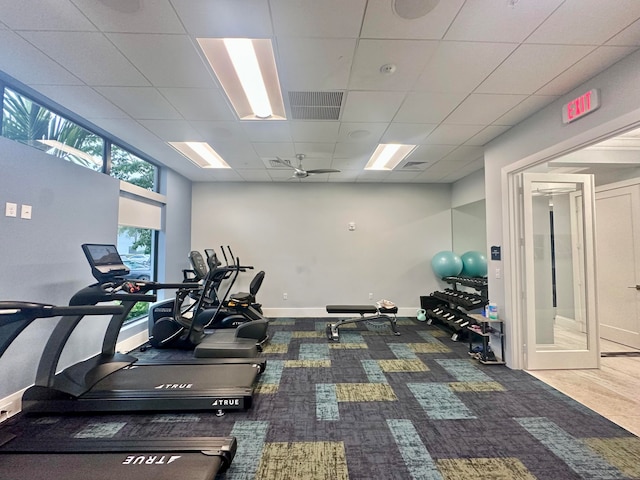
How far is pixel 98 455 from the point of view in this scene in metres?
1.86

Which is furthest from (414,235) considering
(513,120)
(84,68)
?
(84,68)

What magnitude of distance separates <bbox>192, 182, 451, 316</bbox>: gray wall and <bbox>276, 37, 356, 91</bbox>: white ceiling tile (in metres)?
3.97

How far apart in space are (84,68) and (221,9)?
1.53 meters

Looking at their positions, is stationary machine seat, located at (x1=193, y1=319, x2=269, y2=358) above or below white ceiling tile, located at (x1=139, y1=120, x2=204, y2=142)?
below

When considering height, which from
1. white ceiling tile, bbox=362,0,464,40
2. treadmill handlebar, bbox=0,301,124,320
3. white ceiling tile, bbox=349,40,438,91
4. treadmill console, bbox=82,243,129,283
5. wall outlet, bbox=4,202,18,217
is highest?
white ceiling tile, bbox=349,40,438,91

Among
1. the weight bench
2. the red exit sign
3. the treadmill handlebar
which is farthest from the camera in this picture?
the weight bench

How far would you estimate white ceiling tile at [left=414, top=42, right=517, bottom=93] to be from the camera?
218cm

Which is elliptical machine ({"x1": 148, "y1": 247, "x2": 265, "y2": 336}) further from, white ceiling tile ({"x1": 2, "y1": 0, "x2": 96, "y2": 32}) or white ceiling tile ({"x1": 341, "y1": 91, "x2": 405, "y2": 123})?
white ceiling tile ({"x1": 2, "y1": 0, "x2": 96, "y2": 32})

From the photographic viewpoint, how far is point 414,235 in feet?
21.9

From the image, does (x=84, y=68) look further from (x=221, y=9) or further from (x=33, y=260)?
(x=33, y=260)

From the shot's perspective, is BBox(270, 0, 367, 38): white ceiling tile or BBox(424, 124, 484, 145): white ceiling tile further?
BBox(424, 124, 484, 145): white ceiling tile

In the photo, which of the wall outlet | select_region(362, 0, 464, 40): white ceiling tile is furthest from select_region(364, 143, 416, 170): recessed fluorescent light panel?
the wall outlet

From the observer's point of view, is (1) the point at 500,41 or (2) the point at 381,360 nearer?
(1) the point at 500,41

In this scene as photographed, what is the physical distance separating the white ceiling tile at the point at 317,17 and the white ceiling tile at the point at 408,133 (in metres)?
1.71
